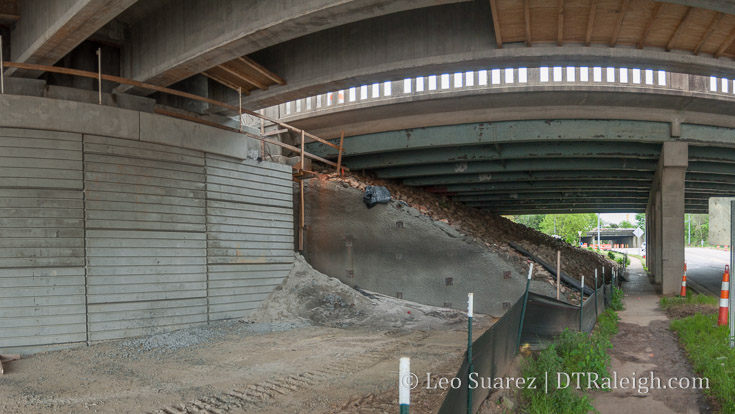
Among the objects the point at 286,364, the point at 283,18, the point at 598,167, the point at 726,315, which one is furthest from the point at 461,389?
the point at 598,167

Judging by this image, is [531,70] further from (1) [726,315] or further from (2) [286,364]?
(2) [286,364]

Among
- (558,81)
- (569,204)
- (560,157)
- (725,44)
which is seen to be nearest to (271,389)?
(725,44)

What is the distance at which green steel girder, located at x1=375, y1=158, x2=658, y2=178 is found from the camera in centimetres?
1741

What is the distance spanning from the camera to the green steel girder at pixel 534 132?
15.0 metres

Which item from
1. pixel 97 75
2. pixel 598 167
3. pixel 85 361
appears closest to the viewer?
pixel 85 361

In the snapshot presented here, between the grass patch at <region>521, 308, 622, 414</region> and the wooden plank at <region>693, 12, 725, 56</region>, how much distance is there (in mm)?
5975

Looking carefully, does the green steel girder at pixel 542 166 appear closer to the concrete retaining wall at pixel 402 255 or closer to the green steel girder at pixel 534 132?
the green steel girder at pixel 534 132

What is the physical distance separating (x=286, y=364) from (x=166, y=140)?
5536 millimetres

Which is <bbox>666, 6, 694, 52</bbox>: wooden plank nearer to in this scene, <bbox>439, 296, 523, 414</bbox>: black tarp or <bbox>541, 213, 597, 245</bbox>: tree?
<bbox>439, 296, 523, 414</bbox>: black tarp

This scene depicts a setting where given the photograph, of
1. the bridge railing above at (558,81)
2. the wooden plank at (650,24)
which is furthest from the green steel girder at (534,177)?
the wooden plank at (650,24)

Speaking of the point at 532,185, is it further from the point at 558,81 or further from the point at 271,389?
the point at 271,389

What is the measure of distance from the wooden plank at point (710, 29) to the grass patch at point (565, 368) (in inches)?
235

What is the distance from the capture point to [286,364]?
303 inches

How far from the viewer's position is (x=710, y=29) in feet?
30.5
